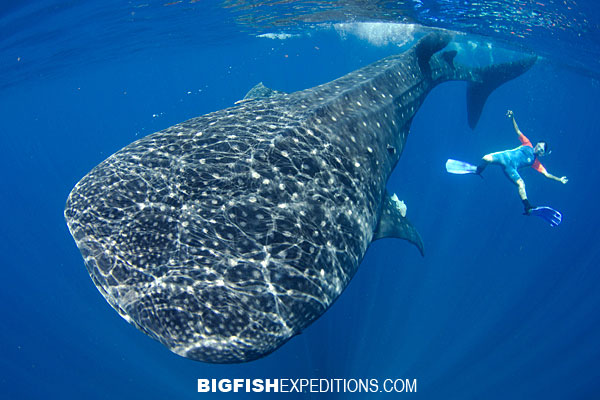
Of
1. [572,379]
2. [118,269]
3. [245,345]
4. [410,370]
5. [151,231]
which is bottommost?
[572,379]

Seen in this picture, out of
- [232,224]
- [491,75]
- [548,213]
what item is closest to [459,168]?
[548,213]

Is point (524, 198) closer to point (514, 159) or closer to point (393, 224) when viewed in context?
point (514, 159)

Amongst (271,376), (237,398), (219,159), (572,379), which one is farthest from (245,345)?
(572,379)

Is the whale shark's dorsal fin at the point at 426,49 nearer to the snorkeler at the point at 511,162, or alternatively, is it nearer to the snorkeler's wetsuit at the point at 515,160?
the snorkeler at the point at 511,162

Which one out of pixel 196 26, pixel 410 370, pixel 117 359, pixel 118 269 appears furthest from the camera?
pixel 196 26

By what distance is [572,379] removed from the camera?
806 inches

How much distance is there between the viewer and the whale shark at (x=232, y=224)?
148 inches

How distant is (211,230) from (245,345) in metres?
1.47

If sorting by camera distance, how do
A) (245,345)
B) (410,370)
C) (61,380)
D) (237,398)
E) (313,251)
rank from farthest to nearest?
(61,380)
(410,370)
(237,398)
(313,251)
(245,345)

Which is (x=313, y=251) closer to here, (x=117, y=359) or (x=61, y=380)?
(x=117, y=359)

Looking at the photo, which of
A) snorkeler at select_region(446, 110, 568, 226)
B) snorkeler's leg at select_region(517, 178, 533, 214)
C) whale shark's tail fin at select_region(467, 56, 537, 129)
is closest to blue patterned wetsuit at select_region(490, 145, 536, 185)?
snorkeler at select_region(446, 110, 568, 226)

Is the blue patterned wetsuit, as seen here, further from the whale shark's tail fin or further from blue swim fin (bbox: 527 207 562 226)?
the whale shark's tail fin

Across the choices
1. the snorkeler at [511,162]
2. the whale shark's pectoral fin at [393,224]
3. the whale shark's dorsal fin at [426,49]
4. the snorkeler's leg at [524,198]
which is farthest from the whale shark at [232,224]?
the snorkeler at [511,162]

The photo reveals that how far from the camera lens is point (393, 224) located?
694 centimetres
